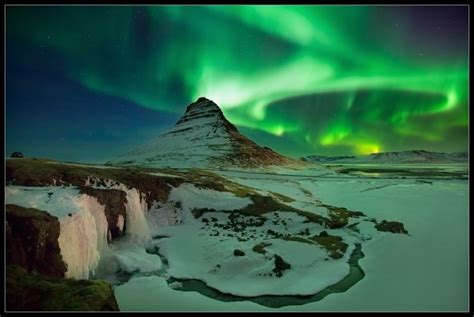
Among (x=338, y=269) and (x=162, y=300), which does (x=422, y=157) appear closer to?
(x=338, y=269)

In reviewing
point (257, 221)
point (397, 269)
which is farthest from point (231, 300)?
point (257, 221)

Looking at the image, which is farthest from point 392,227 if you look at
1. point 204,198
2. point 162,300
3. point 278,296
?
point 162,300

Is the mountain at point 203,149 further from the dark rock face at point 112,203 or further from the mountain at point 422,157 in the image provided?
the dark rock face at point 112,203

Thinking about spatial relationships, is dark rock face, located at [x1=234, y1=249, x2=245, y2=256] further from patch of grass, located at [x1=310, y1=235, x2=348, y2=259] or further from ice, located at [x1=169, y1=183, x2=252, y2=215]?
ice, located at [x1=169, y1=183, x2=252, y2=215]

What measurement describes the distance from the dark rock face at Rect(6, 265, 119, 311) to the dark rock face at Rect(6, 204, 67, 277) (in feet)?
4.99

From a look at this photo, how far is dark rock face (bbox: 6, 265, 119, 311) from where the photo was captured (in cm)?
1023

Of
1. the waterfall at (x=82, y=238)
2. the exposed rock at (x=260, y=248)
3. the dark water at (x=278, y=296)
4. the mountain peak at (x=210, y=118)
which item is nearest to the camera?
the dark water at (x=278, y=296)

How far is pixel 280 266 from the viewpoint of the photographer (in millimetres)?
16719

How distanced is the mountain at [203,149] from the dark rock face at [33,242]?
75.7 m

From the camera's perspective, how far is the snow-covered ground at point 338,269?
14.1 metres

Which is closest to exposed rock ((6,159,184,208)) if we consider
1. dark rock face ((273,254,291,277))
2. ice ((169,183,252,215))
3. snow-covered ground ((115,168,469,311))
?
ice ((169,183,252,215))

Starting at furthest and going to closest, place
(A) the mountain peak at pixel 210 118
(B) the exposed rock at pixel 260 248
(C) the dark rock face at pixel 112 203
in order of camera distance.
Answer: (A) the mountain peak at pixel 210 118 → (C) the dark rock face at pixel 112 203 → (B) the exposed rock at pixel 260 248

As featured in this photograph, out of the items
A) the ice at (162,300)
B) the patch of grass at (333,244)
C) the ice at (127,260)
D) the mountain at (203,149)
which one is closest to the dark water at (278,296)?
the ice at (162,300)

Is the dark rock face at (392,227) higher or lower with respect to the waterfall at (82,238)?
higher
